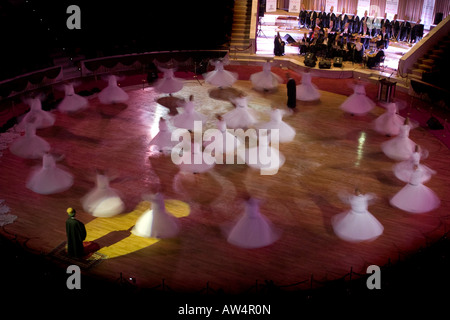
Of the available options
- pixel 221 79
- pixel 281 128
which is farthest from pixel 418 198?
pixel 221 79

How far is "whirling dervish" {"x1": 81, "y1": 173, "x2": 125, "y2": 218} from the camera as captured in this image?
399 inches

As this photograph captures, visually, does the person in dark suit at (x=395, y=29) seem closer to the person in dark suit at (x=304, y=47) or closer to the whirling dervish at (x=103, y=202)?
the person in dark suit at (x=304, y=47)

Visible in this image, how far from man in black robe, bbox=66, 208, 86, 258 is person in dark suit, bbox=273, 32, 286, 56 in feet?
46.5

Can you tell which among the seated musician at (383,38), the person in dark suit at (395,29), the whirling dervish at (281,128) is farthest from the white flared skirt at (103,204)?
the person in dark suit at (395,29)

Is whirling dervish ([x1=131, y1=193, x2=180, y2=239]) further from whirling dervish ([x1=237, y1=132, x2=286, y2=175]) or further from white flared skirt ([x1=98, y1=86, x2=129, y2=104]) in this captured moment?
white flared skirt ([x1=98, y1=86, x2=129, y2=104])

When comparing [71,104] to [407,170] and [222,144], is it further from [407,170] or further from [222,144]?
[407,170]

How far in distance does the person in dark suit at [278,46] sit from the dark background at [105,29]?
2.14 meters

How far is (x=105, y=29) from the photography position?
65.8ft

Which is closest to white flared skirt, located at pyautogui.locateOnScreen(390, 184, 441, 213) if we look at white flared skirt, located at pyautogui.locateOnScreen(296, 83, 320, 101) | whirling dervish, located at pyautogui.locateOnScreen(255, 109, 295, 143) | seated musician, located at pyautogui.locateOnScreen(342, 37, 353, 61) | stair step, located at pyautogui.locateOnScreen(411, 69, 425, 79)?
whirling dervish, located at pyautogui.locateOnScreen(255, 109, 295, 143)

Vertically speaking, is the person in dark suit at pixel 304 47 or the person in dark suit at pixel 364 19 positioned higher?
the person in dark suit at pixel 364 19

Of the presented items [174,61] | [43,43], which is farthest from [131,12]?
[43,43]

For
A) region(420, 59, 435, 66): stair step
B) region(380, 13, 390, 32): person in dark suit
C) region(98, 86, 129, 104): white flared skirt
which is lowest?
region(98, 86, 129, 104): white flared skirt

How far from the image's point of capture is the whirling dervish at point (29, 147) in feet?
40.3

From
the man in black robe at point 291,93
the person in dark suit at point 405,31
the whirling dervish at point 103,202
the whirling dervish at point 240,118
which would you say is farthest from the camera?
the person in dark suit at point 405,31
